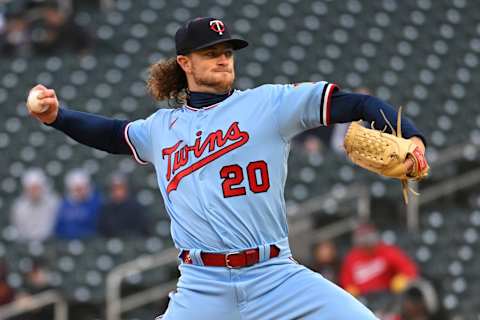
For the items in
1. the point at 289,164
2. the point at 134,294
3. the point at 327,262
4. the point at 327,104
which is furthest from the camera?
the point at 289,164

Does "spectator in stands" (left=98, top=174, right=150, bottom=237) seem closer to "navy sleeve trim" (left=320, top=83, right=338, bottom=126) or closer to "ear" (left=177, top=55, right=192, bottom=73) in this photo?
"ear" (left=177, top=55, right=192, bottom=73)

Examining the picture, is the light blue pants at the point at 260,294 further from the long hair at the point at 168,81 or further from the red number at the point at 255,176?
the long hair at the point at 168,81

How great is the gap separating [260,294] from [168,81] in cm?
99

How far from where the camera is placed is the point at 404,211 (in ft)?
33.4

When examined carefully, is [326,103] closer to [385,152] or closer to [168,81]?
[385,152]

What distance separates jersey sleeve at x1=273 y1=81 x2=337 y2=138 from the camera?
3.99m

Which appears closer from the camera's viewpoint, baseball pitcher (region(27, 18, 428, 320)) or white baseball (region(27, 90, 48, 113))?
baseball pitcher (region(27, 18, 428, 320))

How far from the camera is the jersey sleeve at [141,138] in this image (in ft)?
14.7

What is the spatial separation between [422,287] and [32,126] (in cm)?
555

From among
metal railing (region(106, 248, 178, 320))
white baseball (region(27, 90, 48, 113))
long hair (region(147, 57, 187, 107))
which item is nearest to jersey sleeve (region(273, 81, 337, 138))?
long hair (region(147, 57, 187, 107))

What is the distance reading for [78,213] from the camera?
395 inches

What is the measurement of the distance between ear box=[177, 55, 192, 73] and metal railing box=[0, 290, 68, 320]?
5193 mm

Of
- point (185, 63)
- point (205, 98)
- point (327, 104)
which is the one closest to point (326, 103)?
point (327, 104)

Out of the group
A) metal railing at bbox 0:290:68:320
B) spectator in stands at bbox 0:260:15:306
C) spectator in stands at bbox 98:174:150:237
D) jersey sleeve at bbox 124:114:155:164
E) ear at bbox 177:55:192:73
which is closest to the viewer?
ear at bbox 177:55:192:73
